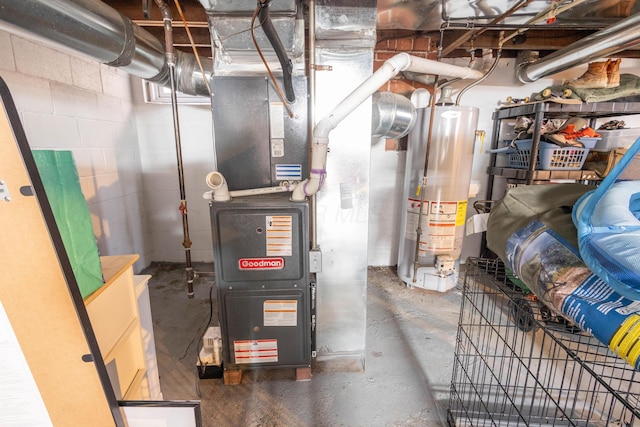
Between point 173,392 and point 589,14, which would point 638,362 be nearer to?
point 173,392

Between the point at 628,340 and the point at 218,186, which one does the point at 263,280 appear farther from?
the point at 628,340

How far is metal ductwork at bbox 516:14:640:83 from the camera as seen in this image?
1581mm

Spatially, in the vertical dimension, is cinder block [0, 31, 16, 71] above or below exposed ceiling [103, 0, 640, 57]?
below

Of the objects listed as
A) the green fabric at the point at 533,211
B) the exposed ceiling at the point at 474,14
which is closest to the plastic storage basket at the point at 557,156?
the exposed ceiling at the point at 474,14

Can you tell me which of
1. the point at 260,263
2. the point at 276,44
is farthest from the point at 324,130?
the point at 260,263

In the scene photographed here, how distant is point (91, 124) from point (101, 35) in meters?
1.45

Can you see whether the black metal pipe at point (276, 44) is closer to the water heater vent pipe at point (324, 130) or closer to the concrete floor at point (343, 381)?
the water heater vent pipe at point (324, 130)

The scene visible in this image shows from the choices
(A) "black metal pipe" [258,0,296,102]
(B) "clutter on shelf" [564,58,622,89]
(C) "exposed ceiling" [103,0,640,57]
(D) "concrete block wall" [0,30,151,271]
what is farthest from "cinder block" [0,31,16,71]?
(B) "clutter on shelf" [564,58,622,89]

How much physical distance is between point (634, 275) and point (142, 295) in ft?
4.95

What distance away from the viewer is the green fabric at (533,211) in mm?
849

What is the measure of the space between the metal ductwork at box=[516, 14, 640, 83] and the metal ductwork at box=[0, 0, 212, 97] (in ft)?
7.65

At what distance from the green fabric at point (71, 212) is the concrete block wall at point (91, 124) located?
1.28 meters

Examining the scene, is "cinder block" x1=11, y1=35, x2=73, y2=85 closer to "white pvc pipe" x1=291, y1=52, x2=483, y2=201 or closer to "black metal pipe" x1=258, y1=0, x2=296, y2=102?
"black metal pipe" x1=258, y1=0, x2=296, y2=102

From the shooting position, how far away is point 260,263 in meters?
1.49
